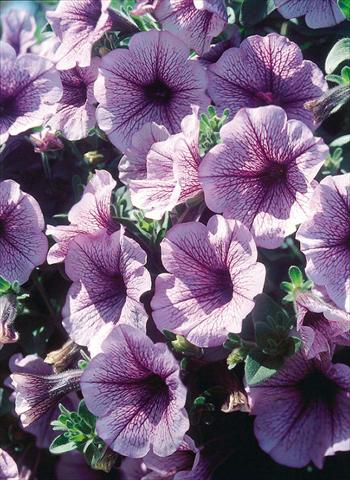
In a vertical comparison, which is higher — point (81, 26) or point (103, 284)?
point (81, 26)

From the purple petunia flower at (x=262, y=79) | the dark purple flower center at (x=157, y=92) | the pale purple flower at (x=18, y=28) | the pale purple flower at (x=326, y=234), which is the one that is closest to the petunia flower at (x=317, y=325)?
the pale purple flower at (x=326, y=234)

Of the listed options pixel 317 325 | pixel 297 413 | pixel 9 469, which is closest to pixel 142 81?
pixel 317 325

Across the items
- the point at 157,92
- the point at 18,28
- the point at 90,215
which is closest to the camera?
the point at 90,215

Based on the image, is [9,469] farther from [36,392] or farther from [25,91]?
[25,91]

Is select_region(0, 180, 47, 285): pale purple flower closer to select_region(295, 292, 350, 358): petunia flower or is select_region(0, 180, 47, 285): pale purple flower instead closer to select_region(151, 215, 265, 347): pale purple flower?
select_region(151, 215, 265, 347): pale purple flower

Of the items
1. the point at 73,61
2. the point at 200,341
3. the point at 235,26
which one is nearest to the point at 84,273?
the point at 200,341

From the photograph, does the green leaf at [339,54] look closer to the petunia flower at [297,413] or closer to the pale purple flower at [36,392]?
the petunia flower at [297,413]
